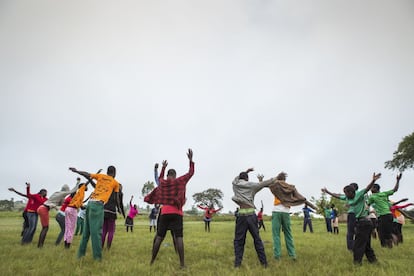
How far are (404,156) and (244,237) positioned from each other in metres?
37.0

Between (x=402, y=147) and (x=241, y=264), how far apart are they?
123 feet

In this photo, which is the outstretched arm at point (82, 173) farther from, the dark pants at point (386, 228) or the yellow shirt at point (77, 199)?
the dark pants at point (386, 228)

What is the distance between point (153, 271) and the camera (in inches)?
231

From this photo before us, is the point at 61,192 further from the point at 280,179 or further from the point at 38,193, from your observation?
the point at 280,179

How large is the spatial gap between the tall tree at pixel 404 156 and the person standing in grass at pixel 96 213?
Answer: 3879cm

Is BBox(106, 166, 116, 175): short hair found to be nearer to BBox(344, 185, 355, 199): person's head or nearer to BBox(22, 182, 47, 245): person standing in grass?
BBox(22, 182, 47, 245): person standing in grass

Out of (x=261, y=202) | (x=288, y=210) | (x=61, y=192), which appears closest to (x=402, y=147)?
(x=261, y=202)

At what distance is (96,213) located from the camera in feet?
23.0

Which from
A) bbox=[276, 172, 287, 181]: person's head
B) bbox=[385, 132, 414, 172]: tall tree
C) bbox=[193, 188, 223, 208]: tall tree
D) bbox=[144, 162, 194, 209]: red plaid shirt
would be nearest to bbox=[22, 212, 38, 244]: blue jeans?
bbox=[144, 162, 194, 209]: red plaid shirt

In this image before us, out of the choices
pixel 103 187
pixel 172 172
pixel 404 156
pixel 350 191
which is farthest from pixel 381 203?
pixel 404 156

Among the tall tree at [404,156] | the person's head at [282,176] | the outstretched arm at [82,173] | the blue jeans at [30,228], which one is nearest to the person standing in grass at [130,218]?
the blue jeans at [30,228]

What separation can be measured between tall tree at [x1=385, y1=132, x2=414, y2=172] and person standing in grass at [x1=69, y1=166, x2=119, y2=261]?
38.8m

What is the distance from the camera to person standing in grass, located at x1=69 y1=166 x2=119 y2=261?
22.7 ft

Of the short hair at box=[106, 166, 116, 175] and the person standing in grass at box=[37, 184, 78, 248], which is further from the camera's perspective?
the person standing in grass at box=[37, 184, 78, 248]
